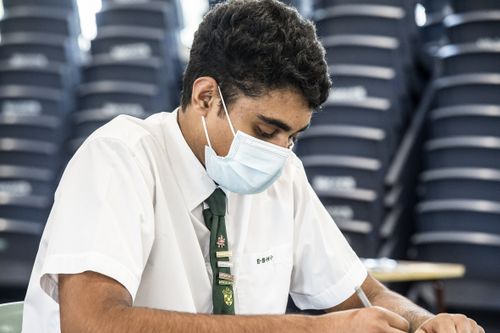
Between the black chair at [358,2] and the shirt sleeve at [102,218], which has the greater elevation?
the black chair at [358,2]

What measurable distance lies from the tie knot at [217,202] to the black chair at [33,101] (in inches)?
178

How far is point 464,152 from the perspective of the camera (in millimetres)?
5379

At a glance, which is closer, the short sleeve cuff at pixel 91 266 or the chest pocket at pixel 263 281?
the short sleeve cuff at pixel 91 266

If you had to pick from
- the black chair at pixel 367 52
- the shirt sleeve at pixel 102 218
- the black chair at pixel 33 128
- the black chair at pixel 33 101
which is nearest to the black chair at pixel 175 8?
the black chair at pixel 33 101

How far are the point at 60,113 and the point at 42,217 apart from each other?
0.82 meters

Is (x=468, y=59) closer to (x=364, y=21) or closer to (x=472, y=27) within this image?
(x=472, y=27)

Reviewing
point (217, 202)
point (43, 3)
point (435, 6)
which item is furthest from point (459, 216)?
point (43, 3)

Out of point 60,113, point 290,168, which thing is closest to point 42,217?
point 60,113

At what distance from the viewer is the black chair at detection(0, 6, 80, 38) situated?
22.2 ft

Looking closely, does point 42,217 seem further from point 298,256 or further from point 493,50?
point 298,256

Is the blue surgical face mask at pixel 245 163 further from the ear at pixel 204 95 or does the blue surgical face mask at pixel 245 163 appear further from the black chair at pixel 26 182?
the black chair at pixel 26 182

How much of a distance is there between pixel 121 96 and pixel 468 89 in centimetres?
232

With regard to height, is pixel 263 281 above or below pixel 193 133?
below

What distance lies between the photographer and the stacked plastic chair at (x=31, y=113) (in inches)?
232
